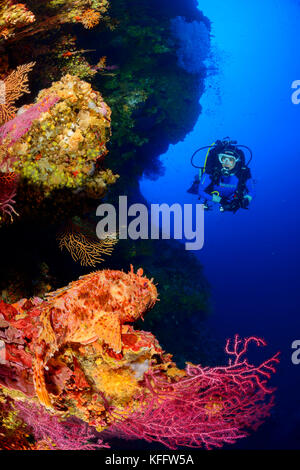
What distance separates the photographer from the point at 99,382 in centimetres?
232

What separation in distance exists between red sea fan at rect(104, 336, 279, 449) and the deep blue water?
22399mm

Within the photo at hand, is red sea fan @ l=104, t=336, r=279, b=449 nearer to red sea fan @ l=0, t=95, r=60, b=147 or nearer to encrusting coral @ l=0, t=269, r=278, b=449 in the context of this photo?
encrusting coral @ l=0, t=269, r=278, b=449

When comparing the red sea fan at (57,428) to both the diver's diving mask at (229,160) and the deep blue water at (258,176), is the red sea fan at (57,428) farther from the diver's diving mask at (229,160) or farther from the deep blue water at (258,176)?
the deep blue water at (258,176)

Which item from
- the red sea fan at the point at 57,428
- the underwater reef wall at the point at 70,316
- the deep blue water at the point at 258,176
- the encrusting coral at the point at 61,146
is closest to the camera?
the underwater reef wall at the point at 70,316

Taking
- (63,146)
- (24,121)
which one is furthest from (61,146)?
(24,121)

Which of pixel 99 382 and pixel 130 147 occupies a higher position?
pixel 130 147

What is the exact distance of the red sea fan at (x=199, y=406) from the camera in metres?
2.21

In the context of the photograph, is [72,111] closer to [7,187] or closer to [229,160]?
[7,187]

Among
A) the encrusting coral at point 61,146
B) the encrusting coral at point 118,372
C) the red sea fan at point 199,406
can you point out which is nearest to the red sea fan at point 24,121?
the encrusting coral at point 61,146

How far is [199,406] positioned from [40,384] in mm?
1348

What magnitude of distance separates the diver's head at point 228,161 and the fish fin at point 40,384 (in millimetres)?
7296
